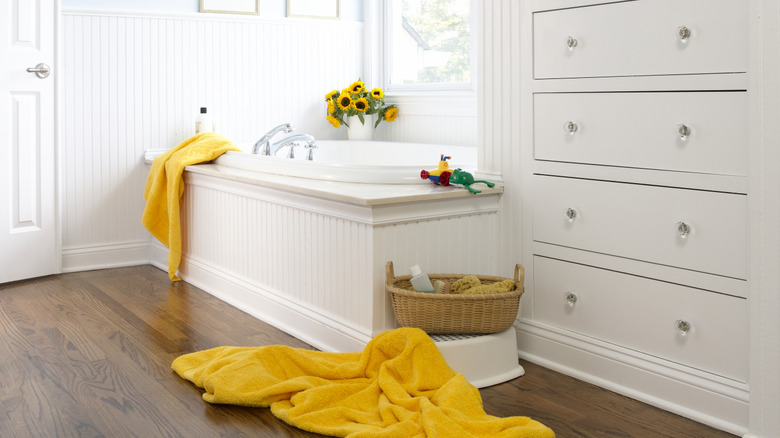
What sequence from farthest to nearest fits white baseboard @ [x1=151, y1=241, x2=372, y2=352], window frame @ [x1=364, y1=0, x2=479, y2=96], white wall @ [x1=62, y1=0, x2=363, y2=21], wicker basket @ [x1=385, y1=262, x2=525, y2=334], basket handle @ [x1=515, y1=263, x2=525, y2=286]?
window frame @ [x1=364, y1=0, x2=479, y2=96] < white wall @ [x1=62, y1=0, x2=363, y2=21] < white baseboard @ [x1=151, y1=241, x2=372, y2=352] < basket handle @ [x1=515, y1=263, x2=525, y2=286] < wicker basket @ [x1=385, y1=262, x2=525, y2=334]

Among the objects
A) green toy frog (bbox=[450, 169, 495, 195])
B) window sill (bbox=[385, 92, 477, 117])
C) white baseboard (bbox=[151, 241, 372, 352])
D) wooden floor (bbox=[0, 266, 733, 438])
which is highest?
window sill (bbox=[385, 92, 477, 117])

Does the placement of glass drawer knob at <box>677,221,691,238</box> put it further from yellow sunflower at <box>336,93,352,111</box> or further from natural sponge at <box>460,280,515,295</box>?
yellow sunflower at <box>336,93,352,111</box>

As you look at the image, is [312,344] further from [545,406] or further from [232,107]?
[232,107]

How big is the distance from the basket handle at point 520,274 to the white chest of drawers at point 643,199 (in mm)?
128

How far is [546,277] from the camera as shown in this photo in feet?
7.57

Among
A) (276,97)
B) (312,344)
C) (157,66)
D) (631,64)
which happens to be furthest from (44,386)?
(276,97)

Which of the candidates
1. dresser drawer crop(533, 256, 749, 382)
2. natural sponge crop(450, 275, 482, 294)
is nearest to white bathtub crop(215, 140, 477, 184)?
natural sponge crop(450, 275, 482, 294)

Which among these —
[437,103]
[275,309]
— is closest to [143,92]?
[437,103]

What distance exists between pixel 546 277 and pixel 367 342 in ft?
1.85

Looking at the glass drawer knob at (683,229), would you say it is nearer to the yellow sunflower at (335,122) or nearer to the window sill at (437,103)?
the window sill at (437,103)

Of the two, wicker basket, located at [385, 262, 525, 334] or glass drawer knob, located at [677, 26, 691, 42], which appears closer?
glass drawer knob, located at [677, 26, 691, 42]

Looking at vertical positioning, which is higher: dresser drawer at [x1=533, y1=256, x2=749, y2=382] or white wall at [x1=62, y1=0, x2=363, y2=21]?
white wall at [x1=62, y1=0, x2=363, y2=21]

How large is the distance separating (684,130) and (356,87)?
8.05ft

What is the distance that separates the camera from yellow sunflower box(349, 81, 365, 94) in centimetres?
411
